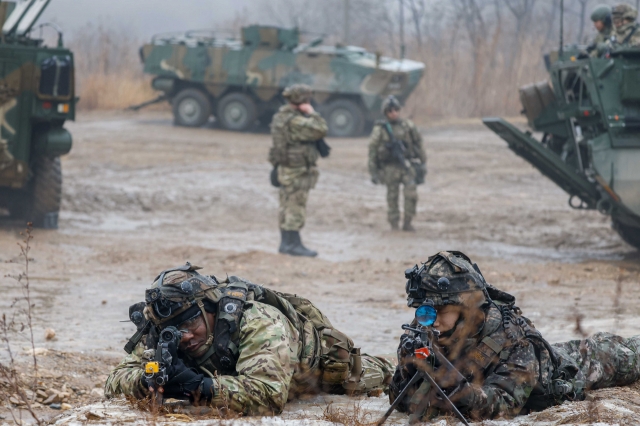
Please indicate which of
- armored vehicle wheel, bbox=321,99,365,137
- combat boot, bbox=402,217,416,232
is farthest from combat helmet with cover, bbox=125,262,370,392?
armored vehicle wheel, bbox=321,99,365,137

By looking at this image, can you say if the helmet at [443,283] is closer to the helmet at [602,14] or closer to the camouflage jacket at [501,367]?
the camouflage jacket at [501,367]

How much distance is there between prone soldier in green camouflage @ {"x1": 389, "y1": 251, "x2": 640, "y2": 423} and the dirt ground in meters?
0.42

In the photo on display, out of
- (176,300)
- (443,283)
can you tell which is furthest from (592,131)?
(176,300)

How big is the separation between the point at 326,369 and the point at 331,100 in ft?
55.4

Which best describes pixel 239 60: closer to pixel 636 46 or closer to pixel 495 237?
pixel 495 237

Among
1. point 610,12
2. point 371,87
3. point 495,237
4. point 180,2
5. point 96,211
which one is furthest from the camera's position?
point 180,2

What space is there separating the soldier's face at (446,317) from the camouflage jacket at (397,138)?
8.12 m

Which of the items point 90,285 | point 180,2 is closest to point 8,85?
point 90,285

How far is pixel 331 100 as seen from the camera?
20812 millimetres

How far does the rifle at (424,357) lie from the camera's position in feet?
11.5

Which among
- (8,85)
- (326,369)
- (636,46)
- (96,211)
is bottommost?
(96,211)

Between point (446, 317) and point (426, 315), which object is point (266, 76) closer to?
point (446, 317)

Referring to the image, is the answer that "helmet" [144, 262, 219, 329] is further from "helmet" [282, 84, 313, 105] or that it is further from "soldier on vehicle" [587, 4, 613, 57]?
"soldier on vehicle" [587, 4, 613, 57]

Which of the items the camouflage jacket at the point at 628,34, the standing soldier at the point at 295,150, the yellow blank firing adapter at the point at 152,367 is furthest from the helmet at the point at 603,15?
the yellow blank firing adapter at the point at 152,367
